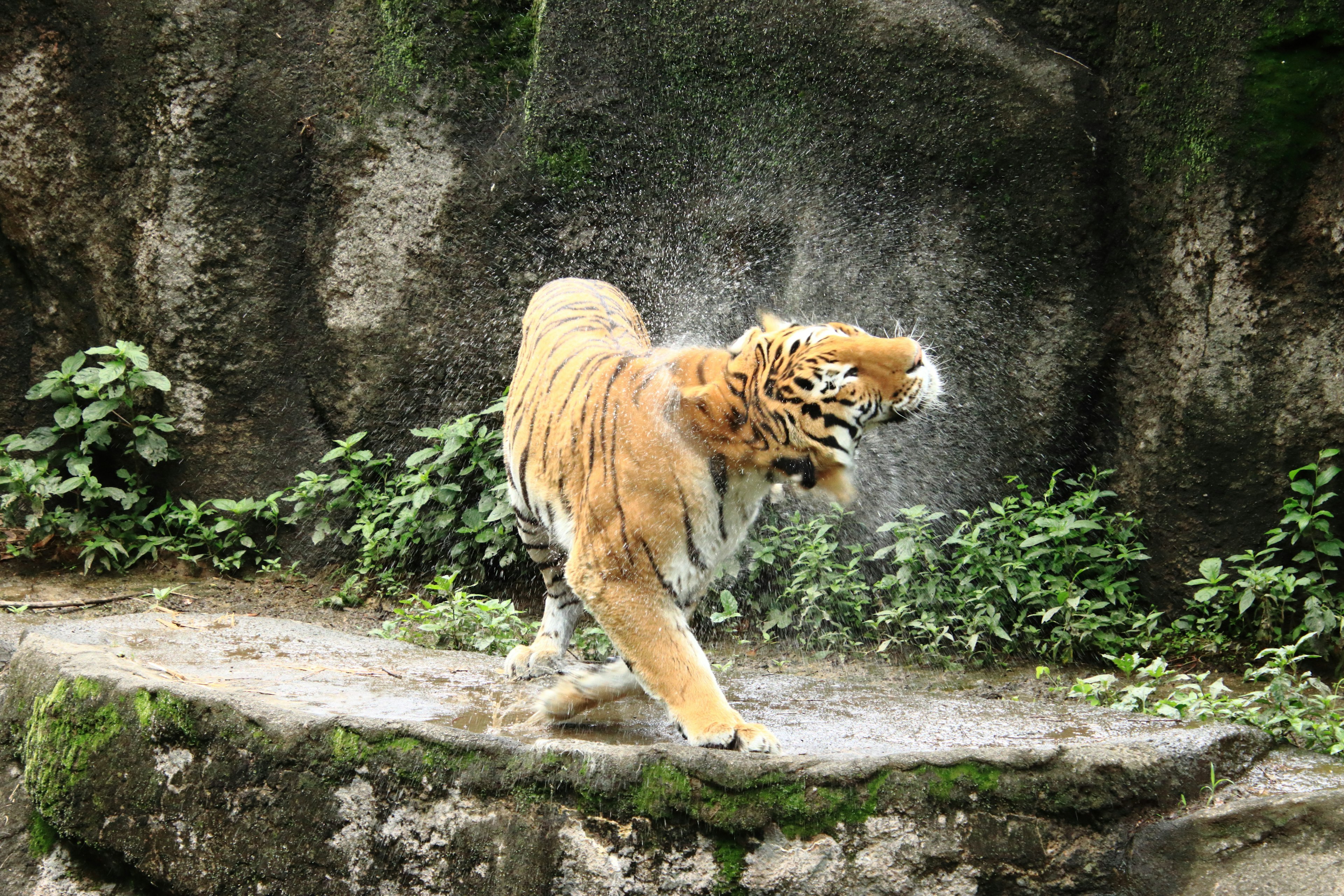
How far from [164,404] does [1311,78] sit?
607 cm

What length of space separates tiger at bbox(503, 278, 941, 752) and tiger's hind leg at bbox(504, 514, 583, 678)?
0.64m

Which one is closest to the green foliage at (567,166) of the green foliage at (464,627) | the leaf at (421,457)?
the leaf at (421,457)

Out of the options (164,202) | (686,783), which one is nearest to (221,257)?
(164,202)

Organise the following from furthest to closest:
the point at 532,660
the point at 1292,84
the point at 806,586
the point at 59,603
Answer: the point at 59,603 < the point at 806,586 < the point at 1292,84 < the point at 532,660

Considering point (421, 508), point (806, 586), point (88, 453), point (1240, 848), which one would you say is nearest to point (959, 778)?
point (1240, 848)

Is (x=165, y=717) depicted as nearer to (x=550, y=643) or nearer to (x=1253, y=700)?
(x=550, y=643)

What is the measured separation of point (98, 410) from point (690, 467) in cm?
467

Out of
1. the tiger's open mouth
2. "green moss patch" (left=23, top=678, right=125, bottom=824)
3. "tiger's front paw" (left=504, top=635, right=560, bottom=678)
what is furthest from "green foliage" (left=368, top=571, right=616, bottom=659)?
the tiger's open mouth

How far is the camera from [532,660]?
3963mm

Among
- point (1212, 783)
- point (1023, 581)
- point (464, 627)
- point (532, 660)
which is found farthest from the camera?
point (464, 627)

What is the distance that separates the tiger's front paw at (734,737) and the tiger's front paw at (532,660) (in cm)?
124

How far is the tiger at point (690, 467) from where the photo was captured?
2762 mm

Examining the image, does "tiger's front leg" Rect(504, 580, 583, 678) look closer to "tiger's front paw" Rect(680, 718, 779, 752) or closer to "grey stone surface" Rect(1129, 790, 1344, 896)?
"tiger's front paw" Rect(680, 718, 779, 752)

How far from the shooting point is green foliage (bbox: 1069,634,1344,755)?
318 cm
